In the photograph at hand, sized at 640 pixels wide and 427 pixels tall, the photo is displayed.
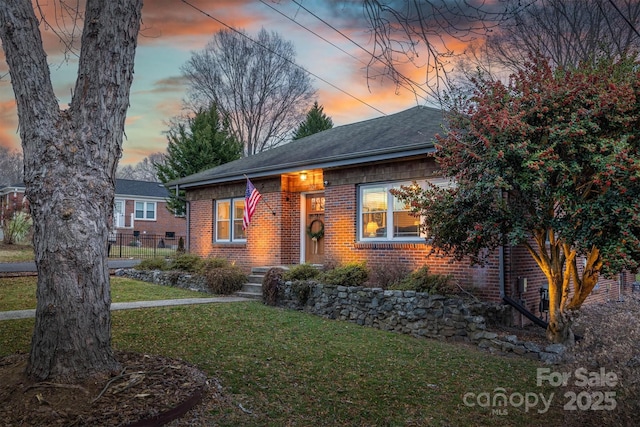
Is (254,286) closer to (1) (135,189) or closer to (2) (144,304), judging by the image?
(2) (144,304)

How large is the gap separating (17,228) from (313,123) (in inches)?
713

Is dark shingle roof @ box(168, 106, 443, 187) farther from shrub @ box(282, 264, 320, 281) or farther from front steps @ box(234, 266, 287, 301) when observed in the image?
front steps @ box(234, 266, 287, 301)

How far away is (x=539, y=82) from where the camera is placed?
6875mm

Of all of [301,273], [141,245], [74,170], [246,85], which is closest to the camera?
[74,170]

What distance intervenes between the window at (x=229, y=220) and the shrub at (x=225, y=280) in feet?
7.91

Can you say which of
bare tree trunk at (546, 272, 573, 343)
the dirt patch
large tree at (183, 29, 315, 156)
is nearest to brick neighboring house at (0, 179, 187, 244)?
large tree at (183, 29, 315, 156)

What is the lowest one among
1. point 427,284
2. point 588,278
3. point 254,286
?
point 254,286

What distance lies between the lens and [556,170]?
6.37 m

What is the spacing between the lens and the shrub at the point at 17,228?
74.3 feet

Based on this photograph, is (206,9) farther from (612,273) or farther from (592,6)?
(592,6)

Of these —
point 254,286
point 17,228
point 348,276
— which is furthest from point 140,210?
point 348,276

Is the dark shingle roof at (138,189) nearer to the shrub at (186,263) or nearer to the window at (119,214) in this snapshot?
the window at (119,214)

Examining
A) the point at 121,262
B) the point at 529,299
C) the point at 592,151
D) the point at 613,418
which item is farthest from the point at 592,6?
the point at 121,262

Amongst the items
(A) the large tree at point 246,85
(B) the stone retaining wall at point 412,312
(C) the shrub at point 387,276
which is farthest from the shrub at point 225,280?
(A) the large tree at point 246,85
